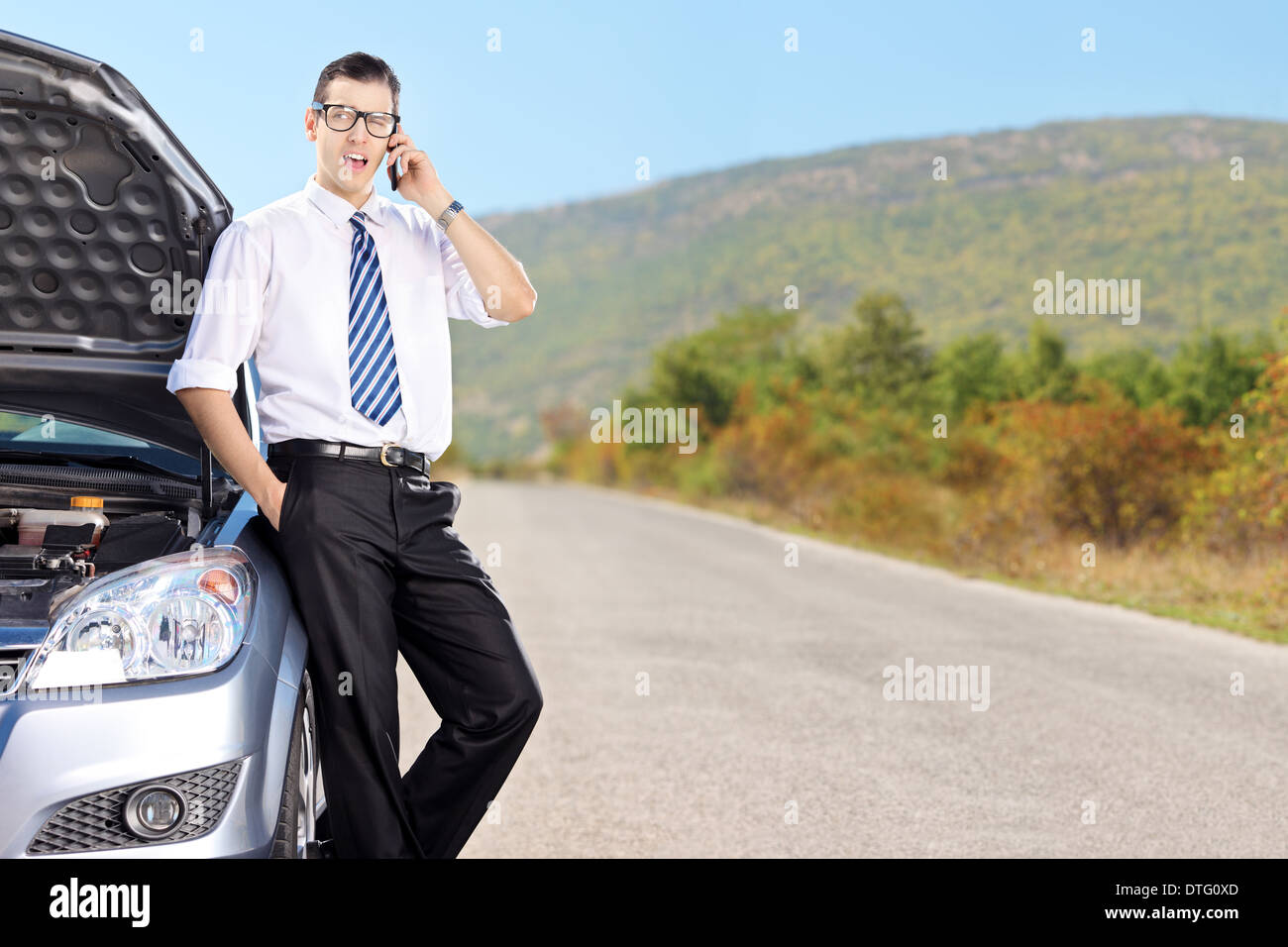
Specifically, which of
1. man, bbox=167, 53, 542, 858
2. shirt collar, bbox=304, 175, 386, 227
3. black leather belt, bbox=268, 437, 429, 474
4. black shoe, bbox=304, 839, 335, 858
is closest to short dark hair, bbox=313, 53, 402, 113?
man, bbox=167, 53, 542, 858

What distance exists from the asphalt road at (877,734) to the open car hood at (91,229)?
2.01 metres

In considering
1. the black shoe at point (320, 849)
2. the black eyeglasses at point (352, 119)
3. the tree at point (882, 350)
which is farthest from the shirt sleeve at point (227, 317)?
the tree at point (882, 350)

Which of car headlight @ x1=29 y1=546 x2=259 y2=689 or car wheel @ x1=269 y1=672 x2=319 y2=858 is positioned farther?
car wheel @ x1=269 y1=672 x2=319 y2=858

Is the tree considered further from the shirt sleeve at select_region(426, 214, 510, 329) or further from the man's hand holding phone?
the man's hand holding phone

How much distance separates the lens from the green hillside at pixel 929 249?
8294cm

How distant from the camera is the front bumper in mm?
2424

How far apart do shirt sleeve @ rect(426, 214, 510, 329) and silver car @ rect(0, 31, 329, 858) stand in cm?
63

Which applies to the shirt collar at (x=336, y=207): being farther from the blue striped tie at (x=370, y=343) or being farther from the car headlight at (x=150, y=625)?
the car headlight at (x=150, y=625)

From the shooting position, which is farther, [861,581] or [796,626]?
[861,581]
